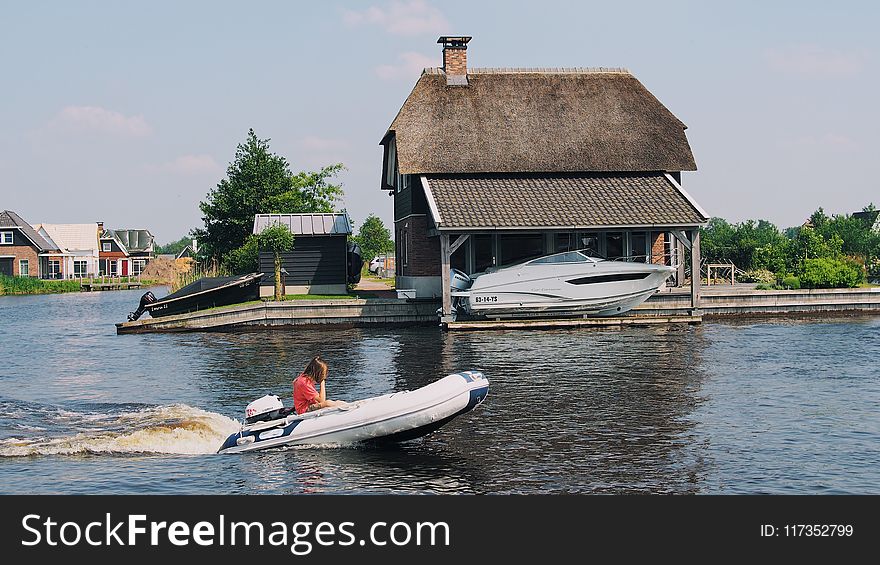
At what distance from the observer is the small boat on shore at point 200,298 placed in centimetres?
3394

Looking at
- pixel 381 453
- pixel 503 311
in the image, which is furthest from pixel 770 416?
pixel 503 311

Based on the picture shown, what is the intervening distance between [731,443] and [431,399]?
4.35 metres

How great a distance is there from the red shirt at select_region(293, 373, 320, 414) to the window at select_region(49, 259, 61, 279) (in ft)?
261

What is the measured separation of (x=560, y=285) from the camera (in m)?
30.8

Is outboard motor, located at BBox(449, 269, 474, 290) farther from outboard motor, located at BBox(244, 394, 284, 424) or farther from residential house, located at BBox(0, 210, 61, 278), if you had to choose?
residential house, located at BBox(0, 210, 61, 278)

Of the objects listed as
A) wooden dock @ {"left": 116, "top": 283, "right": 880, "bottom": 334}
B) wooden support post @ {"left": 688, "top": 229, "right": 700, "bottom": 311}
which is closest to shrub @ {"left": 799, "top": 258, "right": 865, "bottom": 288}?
wooden dock @ {"left": 116, "top": 283, "right": 880, "bottom": 334}

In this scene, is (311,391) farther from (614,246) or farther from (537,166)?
(614,246)

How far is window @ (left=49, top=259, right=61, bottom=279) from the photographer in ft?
285

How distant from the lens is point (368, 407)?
45.5 feet

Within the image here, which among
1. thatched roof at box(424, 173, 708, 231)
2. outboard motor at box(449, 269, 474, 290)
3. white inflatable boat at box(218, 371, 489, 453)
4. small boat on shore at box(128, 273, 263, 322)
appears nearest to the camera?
white inflatable boat at box(218, 371, 489, 453)
